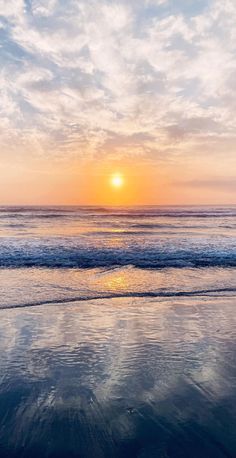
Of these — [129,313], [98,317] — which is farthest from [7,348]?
[129,313]

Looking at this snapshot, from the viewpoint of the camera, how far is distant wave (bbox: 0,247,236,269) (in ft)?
43.9

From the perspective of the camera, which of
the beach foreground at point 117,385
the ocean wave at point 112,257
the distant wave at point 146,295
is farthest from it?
the ocean wave at point 112,257

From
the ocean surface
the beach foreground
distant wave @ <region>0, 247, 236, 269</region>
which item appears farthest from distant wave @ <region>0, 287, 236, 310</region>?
distant wave @ <region>0, 247, 236, 269</region>

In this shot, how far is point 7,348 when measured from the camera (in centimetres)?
503

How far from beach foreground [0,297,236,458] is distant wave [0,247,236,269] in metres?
6.74

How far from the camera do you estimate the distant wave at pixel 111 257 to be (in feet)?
43.9

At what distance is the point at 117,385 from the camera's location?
3934 millimetres

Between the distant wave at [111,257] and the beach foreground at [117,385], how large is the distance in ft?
22.1

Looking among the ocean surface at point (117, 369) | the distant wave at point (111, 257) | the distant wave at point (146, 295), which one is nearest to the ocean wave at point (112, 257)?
the distant wave at point (111, 257)

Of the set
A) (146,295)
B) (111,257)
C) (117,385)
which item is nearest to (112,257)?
(111,257)

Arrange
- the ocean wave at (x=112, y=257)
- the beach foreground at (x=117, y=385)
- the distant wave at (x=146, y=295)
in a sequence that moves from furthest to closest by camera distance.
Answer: the ocean wave at (x=112, y=257)
the distant wave at (x=146, y=295)
the beach foreground at (x=117, y=385)

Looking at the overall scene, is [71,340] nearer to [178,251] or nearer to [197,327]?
[197,327]

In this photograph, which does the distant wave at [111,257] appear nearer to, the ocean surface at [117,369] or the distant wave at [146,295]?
the ocean surface at [117,369]

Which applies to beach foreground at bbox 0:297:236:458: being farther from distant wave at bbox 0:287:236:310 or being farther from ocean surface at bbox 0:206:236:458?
distant wave at bbox 0:287:236:310
